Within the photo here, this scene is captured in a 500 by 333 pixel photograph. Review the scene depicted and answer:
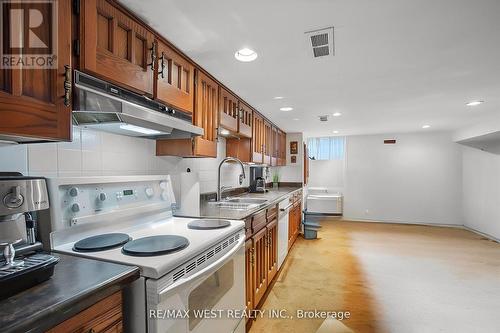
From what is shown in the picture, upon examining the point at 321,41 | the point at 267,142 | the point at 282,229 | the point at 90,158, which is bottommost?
the point at 282,229

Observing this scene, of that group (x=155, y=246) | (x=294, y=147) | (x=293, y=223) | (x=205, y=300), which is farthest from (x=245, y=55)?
(x=294, y=147)

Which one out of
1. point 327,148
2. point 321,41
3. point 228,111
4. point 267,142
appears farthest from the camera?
point 327,148

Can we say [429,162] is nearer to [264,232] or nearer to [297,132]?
[297,132]

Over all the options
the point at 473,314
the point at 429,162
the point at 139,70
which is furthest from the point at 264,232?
the point at 429,162

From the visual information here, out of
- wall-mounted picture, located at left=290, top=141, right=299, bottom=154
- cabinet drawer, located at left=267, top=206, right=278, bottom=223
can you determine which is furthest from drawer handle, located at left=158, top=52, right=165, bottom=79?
wall-mounted picture, located at left=290, top=141, right=299, bottom=154

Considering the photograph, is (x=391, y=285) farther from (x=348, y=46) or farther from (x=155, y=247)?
(x=155, y=247)

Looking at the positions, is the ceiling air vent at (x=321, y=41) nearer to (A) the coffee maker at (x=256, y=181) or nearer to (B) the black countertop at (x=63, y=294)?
(B) the black countertop at (x=63, y=294)

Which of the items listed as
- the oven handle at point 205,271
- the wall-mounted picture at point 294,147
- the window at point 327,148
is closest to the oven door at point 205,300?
the oven handle at point 205,271

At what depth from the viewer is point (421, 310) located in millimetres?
2195

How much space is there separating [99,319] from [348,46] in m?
1.86

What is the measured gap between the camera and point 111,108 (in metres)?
1.06

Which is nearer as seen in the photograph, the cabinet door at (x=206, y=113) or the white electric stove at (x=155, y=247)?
the white electric stove at (x=155, y=247)

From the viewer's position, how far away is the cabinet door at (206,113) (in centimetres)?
187

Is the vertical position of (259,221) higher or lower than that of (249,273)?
higher
